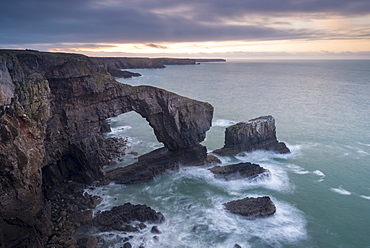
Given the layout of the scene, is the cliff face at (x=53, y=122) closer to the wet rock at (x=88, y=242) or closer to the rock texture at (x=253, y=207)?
the wet rock at (x=88, y=242)

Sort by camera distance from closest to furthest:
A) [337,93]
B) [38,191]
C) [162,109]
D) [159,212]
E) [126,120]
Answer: [38,191] → [159,212] → [162,109] → [126,120] → [337,93]

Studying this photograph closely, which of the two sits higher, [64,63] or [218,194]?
[64,63]

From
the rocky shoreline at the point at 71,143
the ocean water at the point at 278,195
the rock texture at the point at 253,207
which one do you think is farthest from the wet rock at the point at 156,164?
the rock texture at the point at 253,207

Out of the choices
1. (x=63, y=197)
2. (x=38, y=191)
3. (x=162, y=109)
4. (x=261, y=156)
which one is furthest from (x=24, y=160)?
(x=261, y=156)

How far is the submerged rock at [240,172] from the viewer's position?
3538cm

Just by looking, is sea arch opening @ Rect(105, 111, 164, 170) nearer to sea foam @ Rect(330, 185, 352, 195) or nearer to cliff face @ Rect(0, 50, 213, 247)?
cliff face @ Rect(0, 50, 213, 247)

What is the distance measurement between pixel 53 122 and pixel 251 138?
2881 centimetres

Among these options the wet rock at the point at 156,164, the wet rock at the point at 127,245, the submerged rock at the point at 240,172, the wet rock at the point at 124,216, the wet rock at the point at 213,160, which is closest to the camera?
the wet rock at the point at 127,245

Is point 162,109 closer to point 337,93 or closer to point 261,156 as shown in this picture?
point 261,156

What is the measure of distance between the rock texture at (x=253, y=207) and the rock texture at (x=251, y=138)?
1441cm

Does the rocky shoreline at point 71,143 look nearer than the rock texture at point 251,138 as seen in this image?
Yes

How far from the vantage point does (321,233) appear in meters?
25.8

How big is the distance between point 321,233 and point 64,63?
30479 millimetres

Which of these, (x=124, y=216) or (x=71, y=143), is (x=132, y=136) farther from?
(x=124, y=216)
